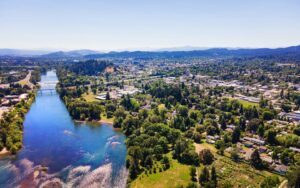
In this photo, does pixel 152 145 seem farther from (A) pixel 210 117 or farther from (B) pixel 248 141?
(A) pixel 210 117

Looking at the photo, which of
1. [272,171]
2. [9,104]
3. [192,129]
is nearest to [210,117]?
[192,129]

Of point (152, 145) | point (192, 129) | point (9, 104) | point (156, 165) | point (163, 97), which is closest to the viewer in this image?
point (156, 165)

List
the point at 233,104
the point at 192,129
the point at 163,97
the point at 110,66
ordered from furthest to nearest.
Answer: the point at 110,66
the point at 163,97
the point at 233,104
the point at 192,129

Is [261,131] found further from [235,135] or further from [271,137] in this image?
[235,135]

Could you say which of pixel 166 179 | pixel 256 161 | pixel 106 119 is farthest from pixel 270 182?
pixel 106 119

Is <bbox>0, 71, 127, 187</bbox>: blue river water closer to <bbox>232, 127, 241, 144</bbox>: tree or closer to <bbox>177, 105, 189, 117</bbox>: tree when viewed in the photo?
<bbox>177, 105, 189, 117</bbox>: tree
